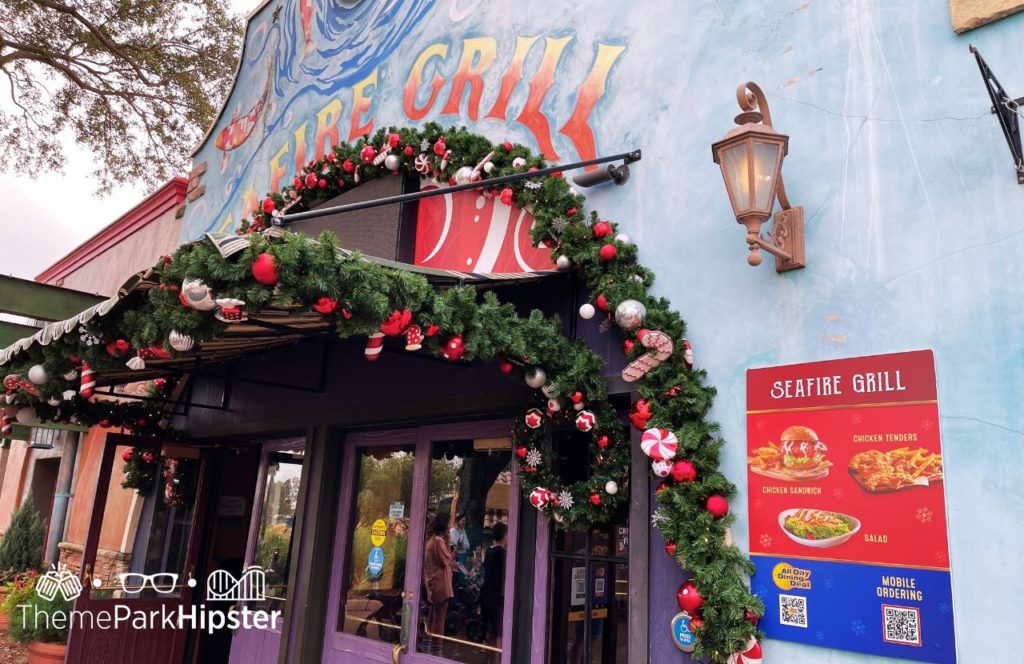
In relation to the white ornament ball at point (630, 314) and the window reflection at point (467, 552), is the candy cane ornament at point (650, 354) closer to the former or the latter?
the white ornament ball at point (630, 314)

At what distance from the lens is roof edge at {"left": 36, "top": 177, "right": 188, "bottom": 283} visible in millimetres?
9859

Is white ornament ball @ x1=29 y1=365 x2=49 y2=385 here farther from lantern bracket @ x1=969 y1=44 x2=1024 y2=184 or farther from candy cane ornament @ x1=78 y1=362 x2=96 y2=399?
lantern bracket @ x1=969 y1=44 x2=1024 y2=184

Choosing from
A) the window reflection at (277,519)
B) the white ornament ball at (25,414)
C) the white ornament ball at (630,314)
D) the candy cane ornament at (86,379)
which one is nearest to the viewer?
the white ornament ball at (630,314)

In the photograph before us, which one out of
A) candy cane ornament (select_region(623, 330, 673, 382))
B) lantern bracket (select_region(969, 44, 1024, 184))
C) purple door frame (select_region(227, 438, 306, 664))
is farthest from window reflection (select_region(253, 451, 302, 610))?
lantern bracket (select_region(969, 44, 1024, 184))

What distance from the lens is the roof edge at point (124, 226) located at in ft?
32.3

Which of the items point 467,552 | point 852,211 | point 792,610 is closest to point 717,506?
point 792,610

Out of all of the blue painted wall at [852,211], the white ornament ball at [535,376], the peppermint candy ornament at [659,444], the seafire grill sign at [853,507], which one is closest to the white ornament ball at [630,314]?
the blue painted wall at [852,211]

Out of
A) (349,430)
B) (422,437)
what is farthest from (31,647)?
(422,437)

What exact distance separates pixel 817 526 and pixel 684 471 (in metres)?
0.61

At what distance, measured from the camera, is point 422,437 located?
17.1ft

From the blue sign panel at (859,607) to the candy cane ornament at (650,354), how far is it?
1027mm

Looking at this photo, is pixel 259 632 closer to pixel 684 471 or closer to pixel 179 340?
pixel 179 340

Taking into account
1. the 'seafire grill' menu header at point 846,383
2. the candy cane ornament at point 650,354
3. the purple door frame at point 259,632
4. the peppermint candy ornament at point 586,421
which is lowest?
the purple door frame at point 259,632

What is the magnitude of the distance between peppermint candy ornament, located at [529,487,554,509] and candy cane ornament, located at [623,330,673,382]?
77 centimetres
